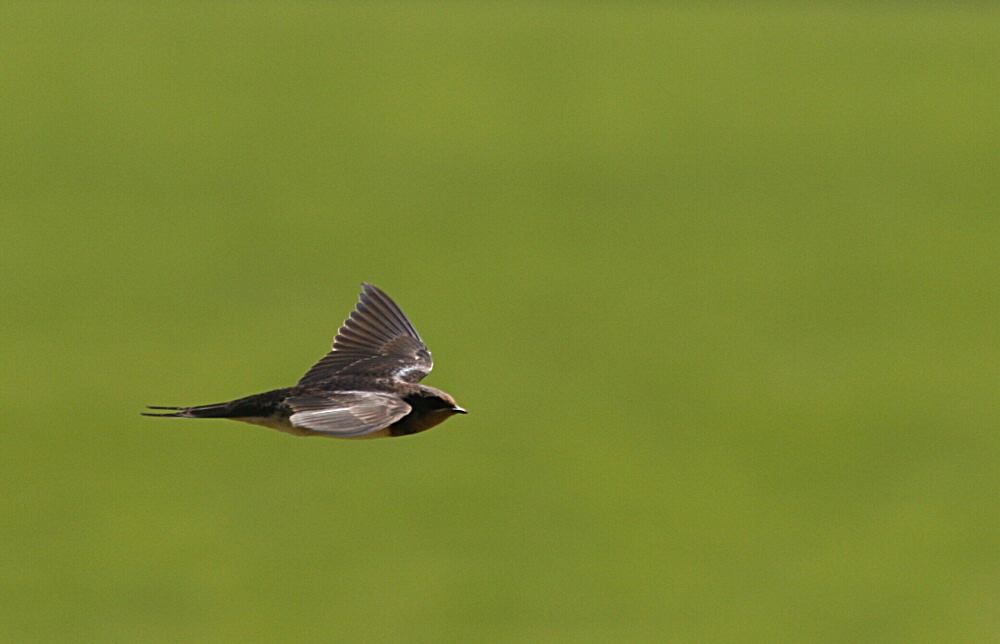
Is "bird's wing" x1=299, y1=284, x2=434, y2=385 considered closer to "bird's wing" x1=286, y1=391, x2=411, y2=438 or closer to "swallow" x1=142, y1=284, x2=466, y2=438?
"swallow" x1=142, y1=284, x2=466, y2=438

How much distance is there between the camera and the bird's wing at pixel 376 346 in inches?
298

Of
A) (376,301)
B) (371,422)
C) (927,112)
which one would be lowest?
(371,422)

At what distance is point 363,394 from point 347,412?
47cm

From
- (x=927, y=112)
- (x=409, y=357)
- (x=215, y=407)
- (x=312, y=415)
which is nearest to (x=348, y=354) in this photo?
(x=409, y=357)

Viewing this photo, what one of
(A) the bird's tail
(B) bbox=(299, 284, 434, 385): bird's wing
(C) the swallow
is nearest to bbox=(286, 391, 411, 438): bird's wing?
(C) the swallow

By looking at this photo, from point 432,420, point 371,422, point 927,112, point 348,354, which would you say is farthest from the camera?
point 927,112

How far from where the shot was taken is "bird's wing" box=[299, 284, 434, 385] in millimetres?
7574

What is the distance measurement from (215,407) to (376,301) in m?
2.04

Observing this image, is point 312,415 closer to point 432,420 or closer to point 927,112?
point 432,420

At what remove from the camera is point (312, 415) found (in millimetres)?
5746

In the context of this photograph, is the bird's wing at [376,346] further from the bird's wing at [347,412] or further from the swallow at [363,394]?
the bird's wing at [347,412]

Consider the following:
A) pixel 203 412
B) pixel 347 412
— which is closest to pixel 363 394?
pixel 347 412

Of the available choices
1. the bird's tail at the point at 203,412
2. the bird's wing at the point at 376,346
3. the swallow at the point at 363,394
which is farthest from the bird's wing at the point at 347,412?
the bird's wing at the point at 376,346

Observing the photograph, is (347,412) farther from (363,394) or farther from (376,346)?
(376,346)
